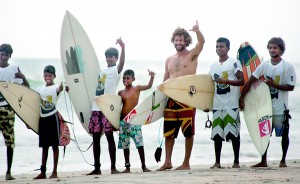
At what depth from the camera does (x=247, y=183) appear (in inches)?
239

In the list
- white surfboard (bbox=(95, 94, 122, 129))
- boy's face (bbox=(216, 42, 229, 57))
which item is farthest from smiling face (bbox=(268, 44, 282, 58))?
white surfboard (bbox=(95, 94, 122, 129))

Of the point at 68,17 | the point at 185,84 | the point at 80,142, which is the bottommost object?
the point at 80,142

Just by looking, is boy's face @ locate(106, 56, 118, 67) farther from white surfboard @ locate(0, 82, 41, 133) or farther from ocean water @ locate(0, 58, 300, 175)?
white surfboard @ locate(0, 82, 41, 133)

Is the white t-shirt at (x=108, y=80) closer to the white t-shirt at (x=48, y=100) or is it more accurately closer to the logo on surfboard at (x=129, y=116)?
the logo on surfboard at (x=129, y=116)

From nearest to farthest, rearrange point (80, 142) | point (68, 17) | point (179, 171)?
point (179, 171) → point (68, 17) → point (80, 142)

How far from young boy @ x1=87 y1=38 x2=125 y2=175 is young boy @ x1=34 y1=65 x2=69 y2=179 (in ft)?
1.36

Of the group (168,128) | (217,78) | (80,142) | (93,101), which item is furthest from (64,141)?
(80,142)

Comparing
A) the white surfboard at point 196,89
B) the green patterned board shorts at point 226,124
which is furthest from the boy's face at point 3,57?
the green patterned board shorts at point 226,124

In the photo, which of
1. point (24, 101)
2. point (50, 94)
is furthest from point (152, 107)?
point (24, 101)

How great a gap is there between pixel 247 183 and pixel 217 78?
1.87 metres

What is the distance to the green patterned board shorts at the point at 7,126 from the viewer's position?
315 inches

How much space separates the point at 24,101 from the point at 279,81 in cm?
283

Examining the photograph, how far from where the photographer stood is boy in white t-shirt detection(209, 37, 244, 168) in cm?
770

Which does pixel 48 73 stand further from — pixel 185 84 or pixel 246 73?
pixel 246 73
